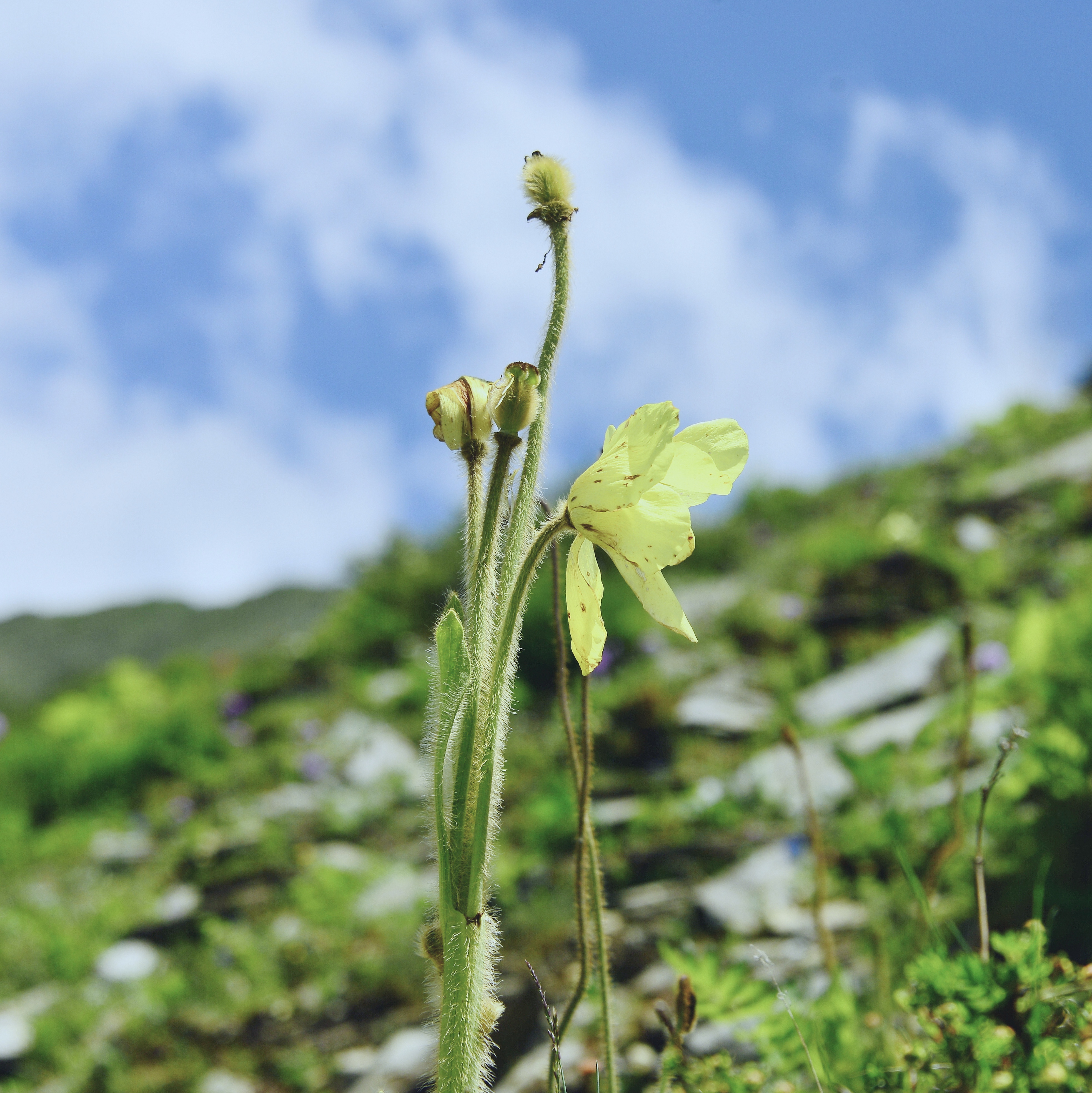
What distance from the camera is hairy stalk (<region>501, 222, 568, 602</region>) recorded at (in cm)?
88

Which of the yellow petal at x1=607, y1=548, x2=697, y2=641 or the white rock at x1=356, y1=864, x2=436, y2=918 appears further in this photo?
the white rock at x1=356, y1=864, x2=436, y2=918

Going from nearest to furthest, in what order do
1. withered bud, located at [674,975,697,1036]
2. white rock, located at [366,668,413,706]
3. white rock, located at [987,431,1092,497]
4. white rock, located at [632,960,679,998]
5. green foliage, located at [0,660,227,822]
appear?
withered bud, located at [674,975,697,1036] < white rock, located at [632,960,679,998] < white rock, located at [366,668,413,706] < green foliage, located at [0,660,227,822] < white rock, located at [987,431,1092,497]

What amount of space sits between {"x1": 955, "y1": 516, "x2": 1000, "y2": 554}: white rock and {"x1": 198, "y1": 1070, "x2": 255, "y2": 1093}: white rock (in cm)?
482

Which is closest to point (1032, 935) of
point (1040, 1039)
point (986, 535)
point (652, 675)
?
point (1040, 1039)

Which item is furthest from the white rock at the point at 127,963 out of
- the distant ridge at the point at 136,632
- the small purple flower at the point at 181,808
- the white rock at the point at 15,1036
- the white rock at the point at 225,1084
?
the distant ridge at the point at 136,632

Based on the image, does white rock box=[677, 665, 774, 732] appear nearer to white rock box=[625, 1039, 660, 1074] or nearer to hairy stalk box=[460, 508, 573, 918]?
white rock box=[625, 1039, 660, 1074]

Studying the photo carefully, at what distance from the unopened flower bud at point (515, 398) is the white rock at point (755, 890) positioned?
80.9 inches

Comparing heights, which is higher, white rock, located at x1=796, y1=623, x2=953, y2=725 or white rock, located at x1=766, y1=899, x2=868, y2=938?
white rock, located at x1=796, y1=623, x2=953, y2=725

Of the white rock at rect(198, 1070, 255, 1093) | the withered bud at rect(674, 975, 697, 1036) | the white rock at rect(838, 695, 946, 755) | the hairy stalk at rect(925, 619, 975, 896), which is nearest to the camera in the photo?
the withered bud at rect(674, 975, 697, 1036)

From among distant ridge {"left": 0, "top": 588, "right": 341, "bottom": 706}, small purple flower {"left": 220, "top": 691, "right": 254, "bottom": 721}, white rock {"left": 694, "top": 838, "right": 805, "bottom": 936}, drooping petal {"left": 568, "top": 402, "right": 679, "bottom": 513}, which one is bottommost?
white rock {"left": 694, "top": 838, "right": 805, "bottom": 936}

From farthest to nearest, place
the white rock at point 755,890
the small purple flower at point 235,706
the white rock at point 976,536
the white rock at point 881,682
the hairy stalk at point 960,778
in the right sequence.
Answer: the small purple flower at point 235,706 < the white rock at point 976,536 < the white rock at point 881,682 < the white rock at point 755,890 < the hairy stalk at point 960,778

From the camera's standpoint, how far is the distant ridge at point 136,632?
18250mm

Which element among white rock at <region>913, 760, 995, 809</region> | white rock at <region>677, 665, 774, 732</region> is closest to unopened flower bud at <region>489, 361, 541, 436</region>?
white rock at <region>913, 760, 995, 809</region>

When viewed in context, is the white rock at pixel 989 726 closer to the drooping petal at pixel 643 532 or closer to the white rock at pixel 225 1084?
the drooping petal at pixel 643 532
